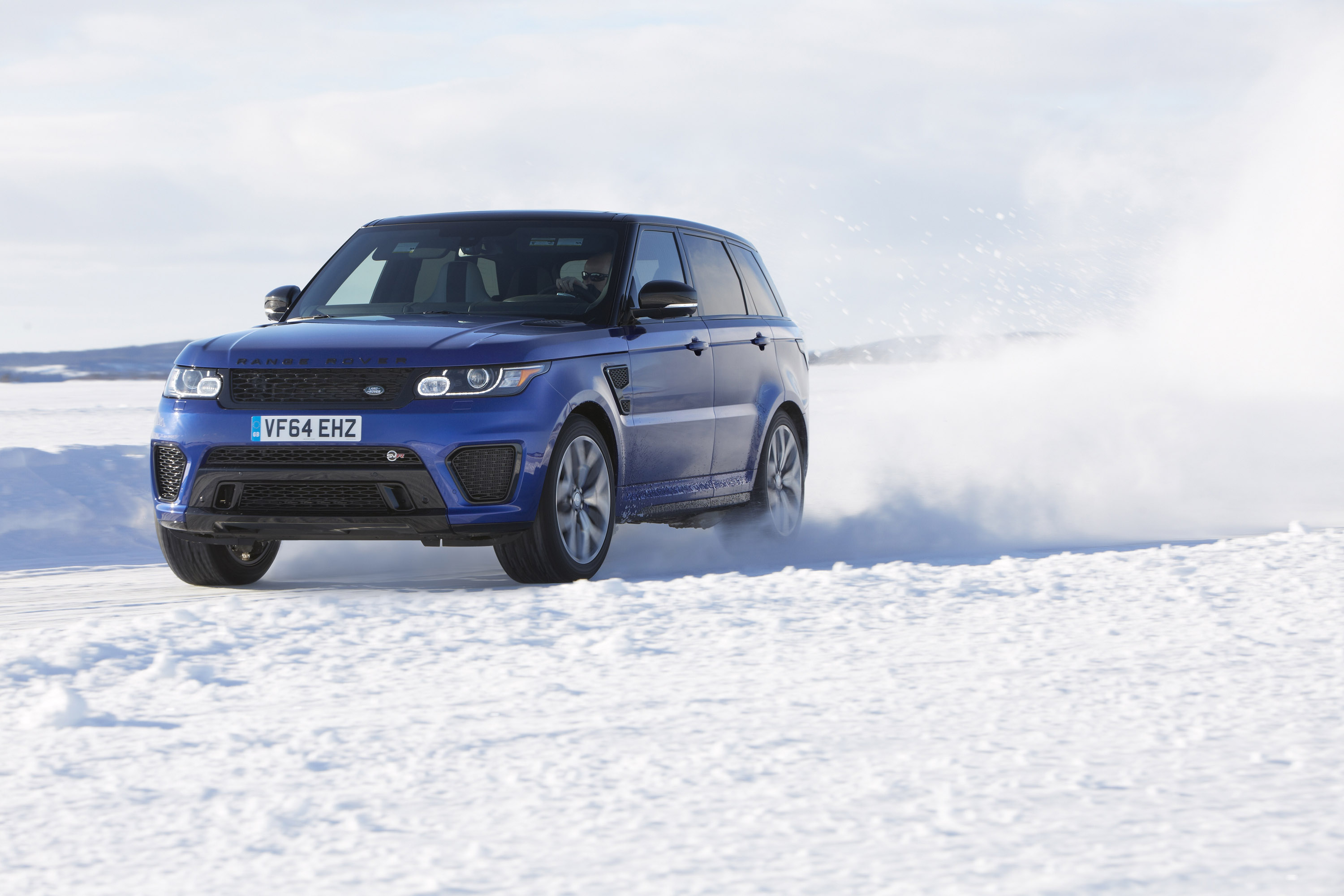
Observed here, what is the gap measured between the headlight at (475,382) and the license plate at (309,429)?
318 millimetres

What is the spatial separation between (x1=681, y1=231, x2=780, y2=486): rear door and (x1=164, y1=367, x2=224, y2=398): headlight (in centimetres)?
273

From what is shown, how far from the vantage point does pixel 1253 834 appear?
12.3ft

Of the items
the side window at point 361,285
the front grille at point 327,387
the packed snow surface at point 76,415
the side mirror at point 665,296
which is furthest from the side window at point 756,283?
the packed snow surface at point 76,415

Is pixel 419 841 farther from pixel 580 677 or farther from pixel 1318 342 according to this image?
pixel 1318 342

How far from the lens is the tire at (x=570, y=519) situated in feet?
24.0

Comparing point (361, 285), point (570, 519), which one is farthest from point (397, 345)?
point (361, 285)

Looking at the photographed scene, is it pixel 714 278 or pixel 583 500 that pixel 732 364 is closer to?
pixel 714 278

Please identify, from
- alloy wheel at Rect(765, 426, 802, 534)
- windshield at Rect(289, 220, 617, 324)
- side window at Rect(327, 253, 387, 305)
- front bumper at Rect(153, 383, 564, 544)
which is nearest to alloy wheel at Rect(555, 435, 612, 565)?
front bumper at Rect(153, 383, 564, 544)

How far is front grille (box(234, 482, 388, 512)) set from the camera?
23.1ft

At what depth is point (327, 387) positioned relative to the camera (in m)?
7.09

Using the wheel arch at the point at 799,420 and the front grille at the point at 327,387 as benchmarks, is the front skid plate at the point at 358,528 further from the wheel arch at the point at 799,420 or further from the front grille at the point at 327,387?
the wheel arch at the point at 799,420

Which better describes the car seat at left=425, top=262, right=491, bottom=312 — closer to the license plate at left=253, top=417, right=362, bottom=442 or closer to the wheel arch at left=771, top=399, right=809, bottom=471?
Answer: the license plate at left=253, top=417, right=362, bottom=442

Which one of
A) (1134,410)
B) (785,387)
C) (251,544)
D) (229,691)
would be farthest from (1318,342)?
(229,691)

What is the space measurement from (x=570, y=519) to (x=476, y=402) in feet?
2.61
